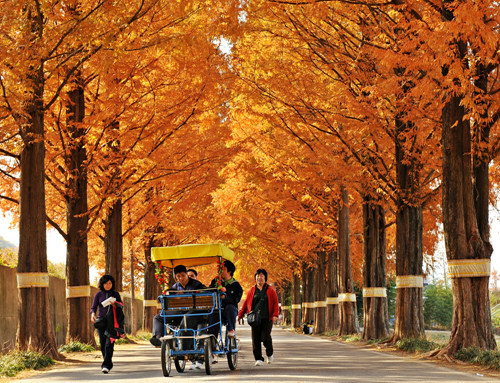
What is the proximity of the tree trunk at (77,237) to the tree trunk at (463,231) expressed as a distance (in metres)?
10.3

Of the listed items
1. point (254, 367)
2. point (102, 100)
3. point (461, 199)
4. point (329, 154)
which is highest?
point (102, 100)

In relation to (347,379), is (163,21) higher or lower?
higher

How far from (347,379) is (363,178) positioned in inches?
473

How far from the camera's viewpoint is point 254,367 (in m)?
14.4

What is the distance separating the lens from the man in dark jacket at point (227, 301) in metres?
13.7

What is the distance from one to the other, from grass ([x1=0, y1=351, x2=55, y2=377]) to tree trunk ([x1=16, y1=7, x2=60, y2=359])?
2.29 feet

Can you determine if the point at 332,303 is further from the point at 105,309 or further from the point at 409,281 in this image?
the point at 105,309

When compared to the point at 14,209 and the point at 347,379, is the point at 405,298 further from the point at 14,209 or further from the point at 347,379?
the point at 14,209

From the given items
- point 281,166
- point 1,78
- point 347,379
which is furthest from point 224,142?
point 347,379

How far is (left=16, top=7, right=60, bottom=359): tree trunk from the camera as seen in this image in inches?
648

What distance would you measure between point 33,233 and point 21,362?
3.02 meters

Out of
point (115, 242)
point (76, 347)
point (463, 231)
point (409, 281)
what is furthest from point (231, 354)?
point (115, 242)

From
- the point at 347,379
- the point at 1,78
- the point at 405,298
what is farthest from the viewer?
the point at 405,298

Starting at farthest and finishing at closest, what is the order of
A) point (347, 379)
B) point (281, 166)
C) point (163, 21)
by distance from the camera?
1. point (281, 166)
2. point (163, 21)
3. point (347, 379)
